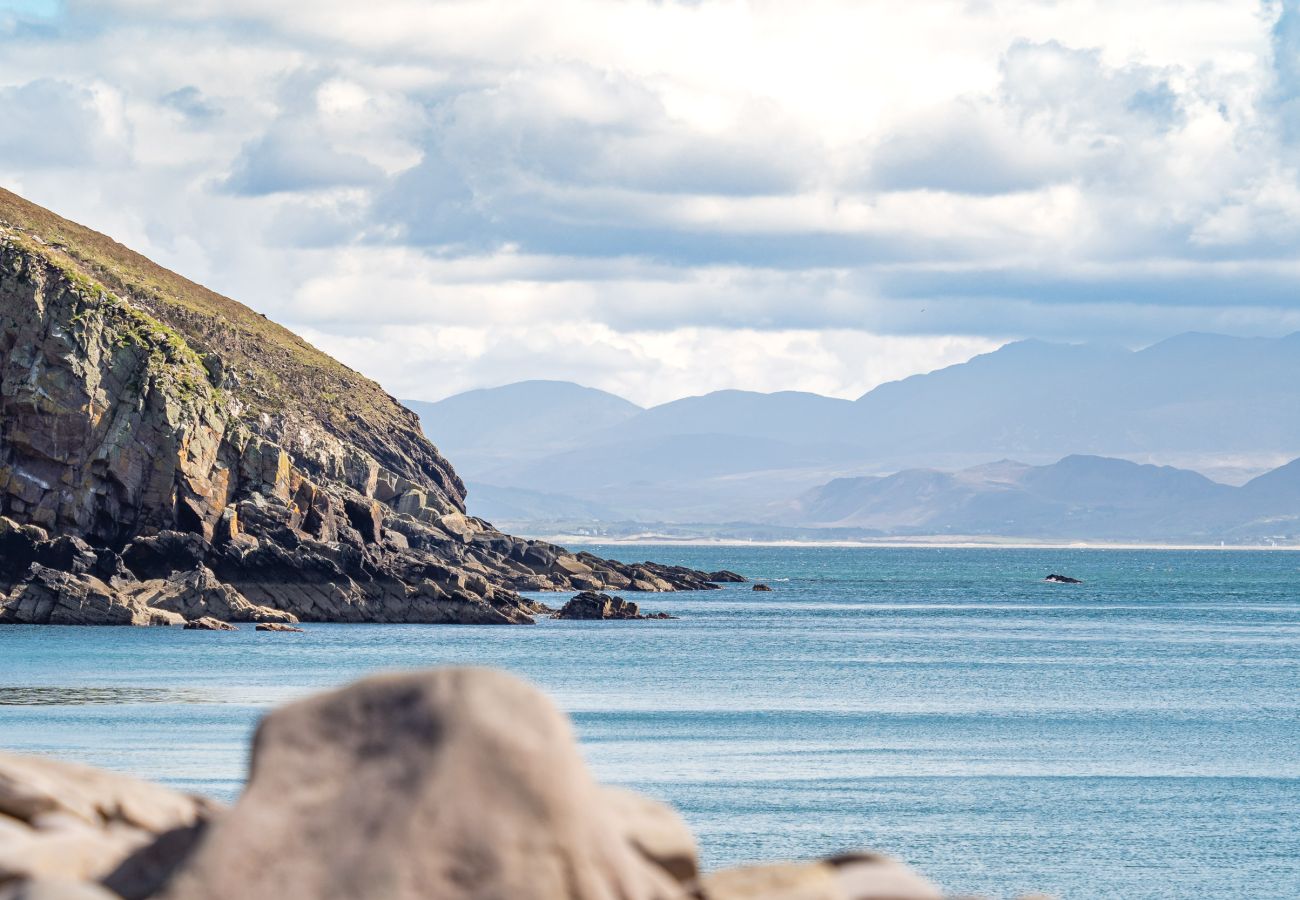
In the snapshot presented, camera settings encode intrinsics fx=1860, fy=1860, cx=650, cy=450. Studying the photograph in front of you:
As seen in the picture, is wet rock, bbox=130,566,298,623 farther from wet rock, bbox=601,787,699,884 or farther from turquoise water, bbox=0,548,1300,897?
wet rock, bbox=601,787,699,884

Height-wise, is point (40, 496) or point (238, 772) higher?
point (40, 496)

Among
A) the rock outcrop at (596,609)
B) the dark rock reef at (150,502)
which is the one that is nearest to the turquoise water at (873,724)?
the dark rock reef at (150,502)

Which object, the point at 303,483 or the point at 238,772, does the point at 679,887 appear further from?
the point at 303,483

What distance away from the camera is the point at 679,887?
1298 cm

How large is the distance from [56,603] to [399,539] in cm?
3746

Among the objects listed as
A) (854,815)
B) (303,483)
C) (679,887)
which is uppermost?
(303,483)

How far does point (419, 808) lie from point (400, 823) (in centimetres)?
14

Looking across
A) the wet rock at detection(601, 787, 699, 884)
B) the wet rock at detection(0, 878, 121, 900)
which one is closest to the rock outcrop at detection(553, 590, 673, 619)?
the wet rock at detection(601, 787, 699, 884)

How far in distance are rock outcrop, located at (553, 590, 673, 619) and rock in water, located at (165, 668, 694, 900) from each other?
107240 millimetres

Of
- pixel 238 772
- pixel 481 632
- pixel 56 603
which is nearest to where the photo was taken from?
pixel 238 772

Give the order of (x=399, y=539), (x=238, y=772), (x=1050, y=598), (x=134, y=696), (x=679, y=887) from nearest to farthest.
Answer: (x=679, y=887), (x=238, y=772), (x=134, y=696), (x=399, y=539), (x=1050, y=598)

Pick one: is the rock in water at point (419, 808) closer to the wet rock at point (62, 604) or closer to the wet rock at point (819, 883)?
the wet rock at point (819, 883)

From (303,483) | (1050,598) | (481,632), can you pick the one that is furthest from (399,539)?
(1050,598)

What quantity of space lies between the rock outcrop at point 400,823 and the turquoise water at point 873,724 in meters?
21.9
